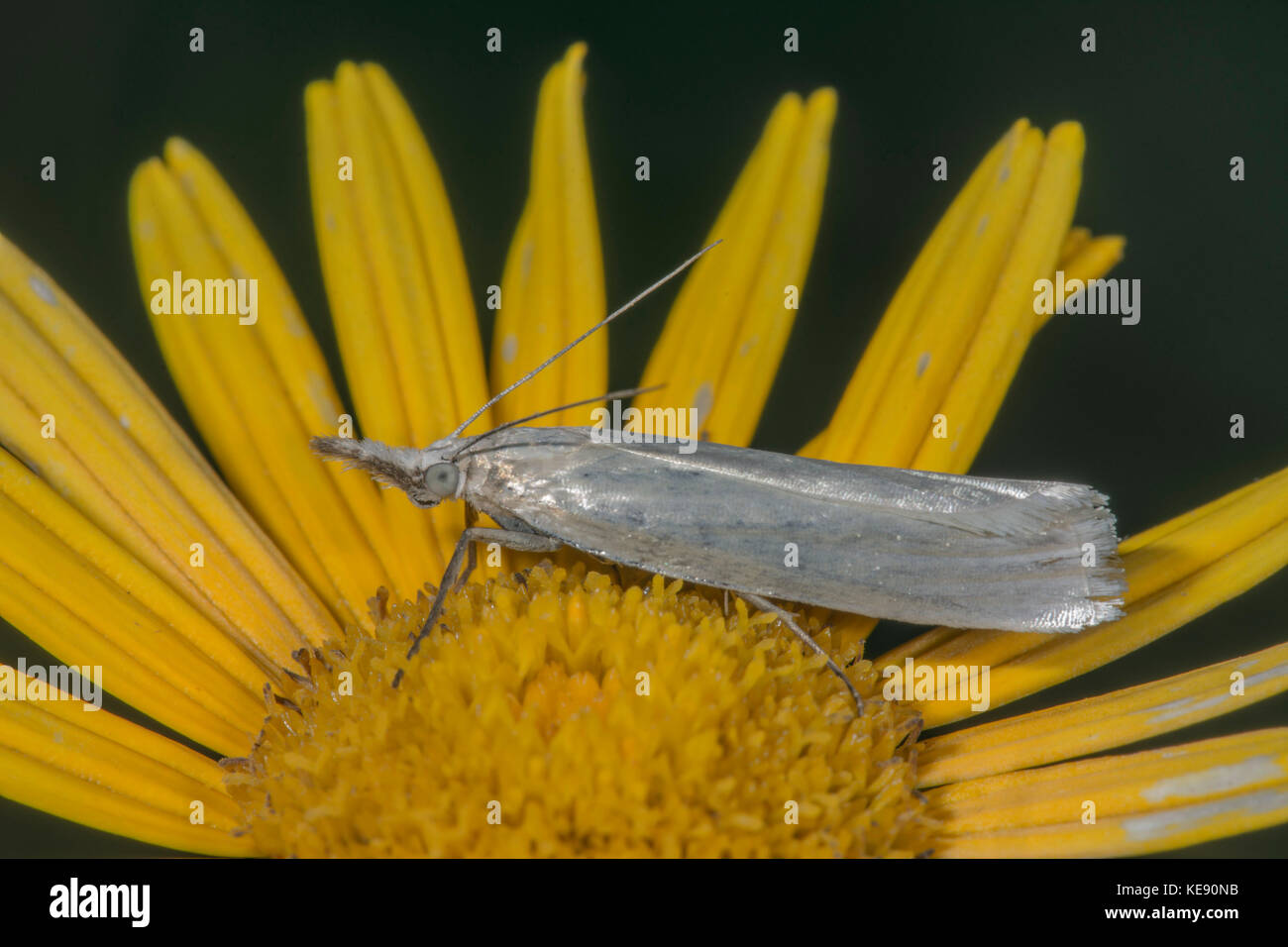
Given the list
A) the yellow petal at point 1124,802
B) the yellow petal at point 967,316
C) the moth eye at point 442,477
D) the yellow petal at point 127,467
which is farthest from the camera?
the yellow petal at point 967,316

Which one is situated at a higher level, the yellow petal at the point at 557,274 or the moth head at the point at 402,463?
the yellow petal at the point at 557,274

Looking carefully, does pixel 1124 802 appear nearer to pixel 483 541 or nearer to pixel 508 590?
pixel 508 590

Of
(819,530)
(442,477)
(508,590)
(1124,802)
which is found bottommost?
(1124,802)

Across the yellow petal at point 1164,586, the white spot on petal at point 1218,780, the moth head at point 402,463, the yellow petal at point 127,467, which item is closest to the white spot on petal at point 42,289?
the yellow petal at point 127,467

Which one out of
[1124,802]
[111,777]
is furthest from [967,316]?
[111,777]

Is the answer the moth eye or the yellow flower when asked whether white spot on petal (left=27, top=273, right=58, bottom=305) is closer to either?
the yellow flower

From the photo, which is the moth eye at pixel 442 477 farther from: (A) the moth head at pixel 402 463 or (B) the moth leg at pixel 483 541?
(B) the moth leg at pixel 483 541

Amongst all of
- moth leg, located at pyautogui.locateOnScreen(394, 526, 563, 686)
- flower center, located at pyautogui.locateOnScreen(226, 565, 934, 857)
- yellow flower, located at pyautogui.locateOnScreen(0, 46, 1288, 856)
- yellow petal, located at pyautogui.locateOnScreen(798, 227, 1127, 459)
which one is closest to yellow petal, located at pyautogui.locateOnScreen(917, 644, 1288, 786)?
yellow flower, located at pyautogui.locateOnScreen(0, 46, 1288, 856)
